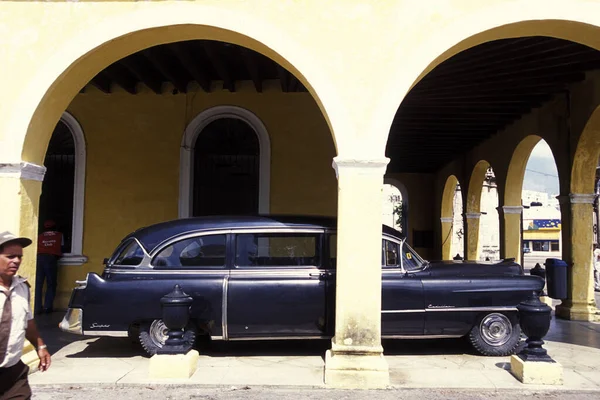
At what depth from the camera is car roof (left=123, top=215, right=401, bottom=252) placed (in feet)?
20.2

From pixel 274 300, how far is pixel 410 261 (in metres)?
1.75

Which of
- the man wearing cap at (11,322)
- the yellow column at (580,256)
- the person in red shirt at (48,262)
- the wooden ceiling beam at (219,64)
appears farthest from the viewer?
the yellow column at (580,256)

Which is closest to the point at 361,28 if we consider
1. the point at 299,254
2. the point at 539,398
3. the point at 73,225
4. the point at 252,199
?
the point at 299,254

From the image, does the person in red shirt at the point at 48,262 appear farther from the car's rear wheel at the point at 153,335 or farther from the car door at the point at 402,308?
the car door at the point at 402,308

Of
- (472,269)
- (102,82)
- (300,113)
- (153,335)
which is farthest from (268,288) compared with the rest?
(102,82)

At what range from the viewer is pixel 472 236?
1567 centimetres

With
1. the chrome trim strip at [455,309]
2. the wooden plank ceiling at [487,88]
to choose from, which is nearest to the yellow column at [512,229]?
the wooden plank ceiling at [487,88]

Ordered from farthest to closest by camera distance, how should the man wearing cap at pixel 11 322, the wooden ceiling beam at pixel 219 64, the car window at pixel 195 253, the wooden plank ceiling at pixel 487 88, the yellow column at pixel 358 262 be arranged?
the wooden ceiling beam at pixel 219 64, the wooden plank ceiling at pixel 487 88, the car window at pixel 195 253, the yellow column at pixel 358 262, the man wearing cap at pixel 11 322

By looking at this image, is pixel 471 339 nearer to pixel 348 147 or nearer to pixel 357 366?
pixel 357 366

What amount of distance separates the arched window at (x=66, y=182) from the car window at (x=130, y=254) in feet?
11.6

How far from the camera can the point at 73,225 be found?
9266 mm

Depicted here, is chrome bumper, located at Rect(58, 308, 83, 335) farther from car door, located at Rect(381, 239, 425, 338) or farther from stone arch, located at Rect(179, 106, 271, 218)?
stone arch, located at Rect(179, 106, 271, 218)

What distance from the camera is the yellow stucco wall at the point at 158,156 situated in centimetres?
931

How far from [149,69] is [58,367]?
16.8ft
